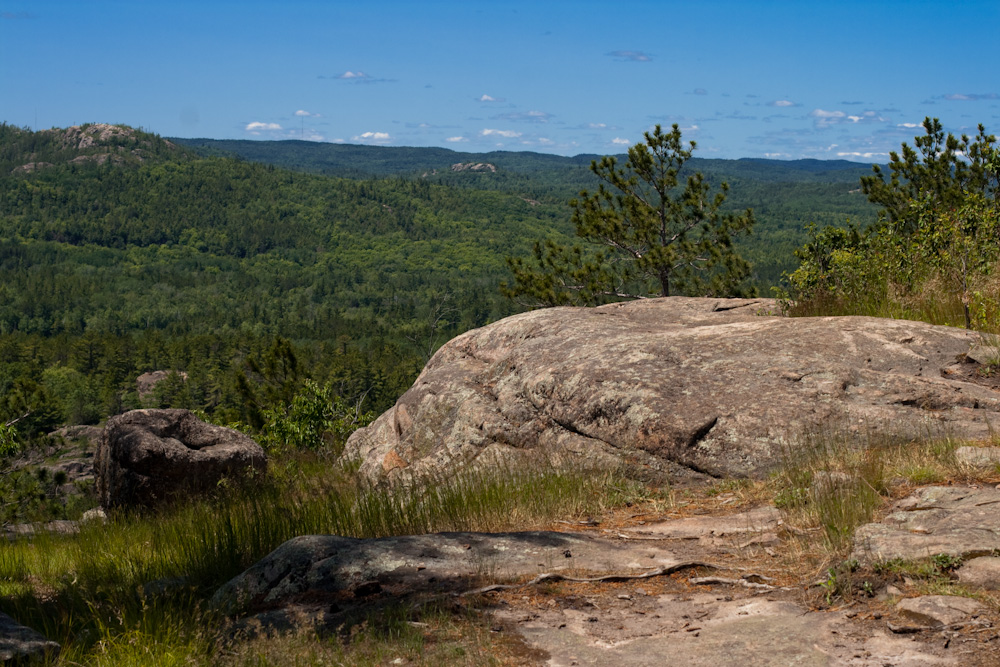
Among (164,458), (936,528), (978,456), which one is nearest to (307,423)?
(164,458)

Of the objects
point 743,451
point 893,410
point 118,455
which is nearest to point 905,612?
point 743,451

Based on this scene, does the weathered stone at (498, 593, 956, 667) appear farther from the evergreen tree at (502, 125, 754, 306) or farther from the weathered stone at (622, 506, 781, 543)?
the evergreen tree at (502, 125, 754, 306)

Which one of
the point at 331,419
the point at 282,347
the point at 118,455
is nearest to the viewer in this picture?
the point at 118,455

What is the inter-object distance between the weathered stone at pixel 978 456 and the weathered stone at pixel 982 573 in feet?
6.13

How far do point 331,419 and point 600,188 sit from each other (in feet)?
37.3

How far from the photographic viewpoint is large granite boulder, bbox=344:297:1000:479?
7.03m

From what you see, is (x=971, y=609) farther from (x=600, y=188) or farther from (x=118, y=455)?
→ (x=600, y=188)

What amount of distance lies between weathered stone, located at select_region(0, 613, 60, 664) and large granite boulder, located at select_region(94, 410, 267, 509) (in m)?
6.67

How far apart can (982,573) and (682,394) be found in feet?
13.1

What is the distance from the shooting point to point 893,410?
7.04m

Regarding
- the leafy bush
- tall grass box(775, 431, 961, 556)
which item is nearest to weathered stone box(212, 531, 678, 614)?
→ tall grass box(775, 431, 961, 556)

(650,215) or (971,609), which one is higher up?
(650,215)

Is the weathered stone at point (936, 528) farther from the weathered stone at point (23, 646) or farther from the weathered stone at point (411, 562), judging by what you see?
the weathered stone at point (23, 646)

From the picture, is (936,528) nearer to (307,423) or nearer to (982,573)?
(982,573)
